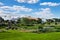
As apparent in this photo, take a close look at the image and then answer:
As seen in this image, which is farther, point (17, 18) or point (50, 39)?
point (17, 18)

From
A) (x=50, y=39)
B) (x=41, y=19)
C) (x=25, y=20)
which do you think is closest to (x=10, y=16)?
(x=25, y=20)

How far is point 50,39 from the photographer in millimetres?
20062

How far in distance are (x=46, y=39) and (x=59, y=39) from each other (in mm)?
1686

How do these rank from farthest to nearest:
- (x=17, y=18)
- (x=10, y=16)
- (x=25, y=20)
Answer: (x=17, y=18)
(x=10, y=16)
(x=25, y=20)

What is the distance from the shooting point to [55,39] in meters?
20.0

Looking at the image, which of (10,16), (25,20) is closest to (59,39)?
(25,20)

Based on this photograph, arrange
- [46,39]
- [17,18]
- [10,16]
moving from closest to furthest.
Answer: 1. [46,39]
2. [10,16]
3. [17,18]

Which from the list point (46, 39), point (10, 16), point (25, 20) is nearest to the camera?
point (46, 39)

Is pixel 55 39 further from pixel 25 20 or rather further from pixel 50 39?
pixel 25 20

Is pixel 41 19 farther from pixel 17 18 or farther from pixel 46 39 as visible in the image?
→ pixel 46 39

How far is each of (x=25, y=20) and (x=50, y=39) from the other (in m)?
45.7

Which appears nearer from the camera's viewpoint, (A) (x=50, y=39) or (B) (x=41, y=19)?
(A) (x=50, y=39)

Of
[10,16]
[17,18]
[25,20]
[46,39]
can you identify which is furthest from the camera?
[17,18]

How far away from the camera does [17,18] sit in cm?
8138
